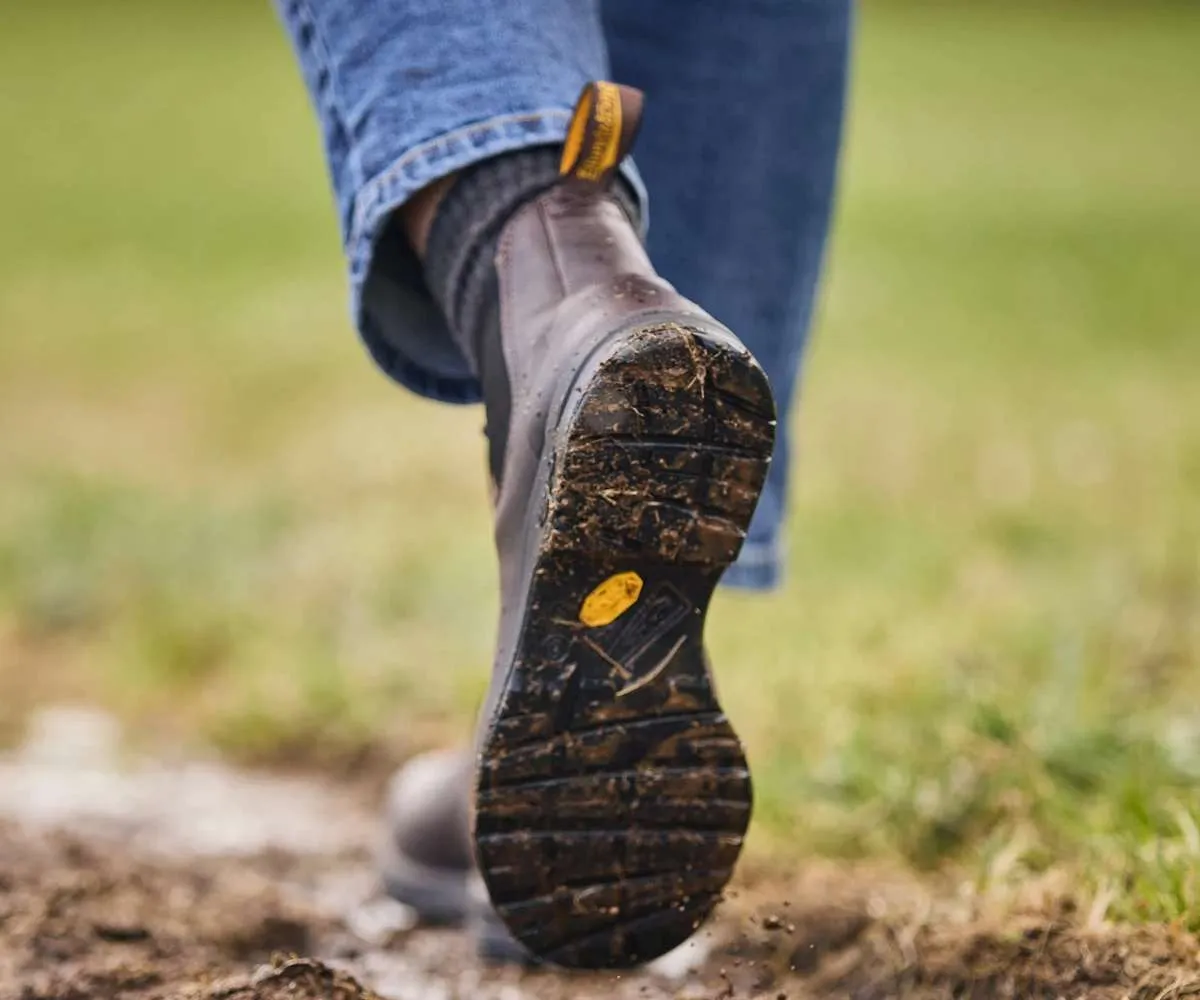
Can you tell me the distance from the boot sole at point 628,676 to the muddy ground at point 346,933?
0.17 m

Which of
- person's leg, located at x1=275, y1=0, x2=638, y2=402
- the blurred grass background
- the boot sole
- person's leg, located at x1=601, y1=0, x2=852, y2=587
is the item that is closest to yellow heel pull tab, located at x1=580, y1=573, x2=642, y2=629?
the boot sole

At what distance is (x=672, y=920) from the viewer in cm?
114

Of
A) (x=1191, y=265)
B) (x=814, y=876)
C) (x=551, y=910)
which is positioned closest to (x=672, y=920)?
(x=551, y=910)

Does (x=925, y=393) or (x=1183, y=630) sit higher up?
(x=1183, y=630)

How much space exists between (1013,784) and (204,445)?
2.79 meters

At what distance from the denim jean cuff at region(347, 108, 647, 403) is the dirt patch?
495mm

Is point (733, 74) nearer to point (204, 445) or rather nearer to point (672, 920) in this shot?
point (672, 920)

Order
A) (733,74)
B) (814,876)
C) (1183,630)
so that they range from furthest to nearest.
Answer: (1183,630), (814,876), (733,74)

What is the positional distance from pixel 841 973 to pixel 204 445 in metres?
3.00

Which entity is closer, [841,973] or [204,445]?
[841,973]

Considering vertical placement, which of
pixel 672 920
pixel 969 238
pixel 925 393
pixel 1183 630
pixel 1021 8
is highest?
pixel 672 920

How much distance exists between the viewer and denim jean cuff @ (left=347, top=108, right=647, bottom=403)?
44.2 inches

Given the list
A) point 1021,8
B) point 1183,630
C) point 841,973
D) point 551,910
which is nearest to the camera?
point 551,910

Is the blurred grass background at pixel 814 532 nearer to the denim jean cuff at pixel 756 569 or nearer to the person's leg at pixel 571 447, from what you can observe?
the denim jean cuff at pixel 756 569
